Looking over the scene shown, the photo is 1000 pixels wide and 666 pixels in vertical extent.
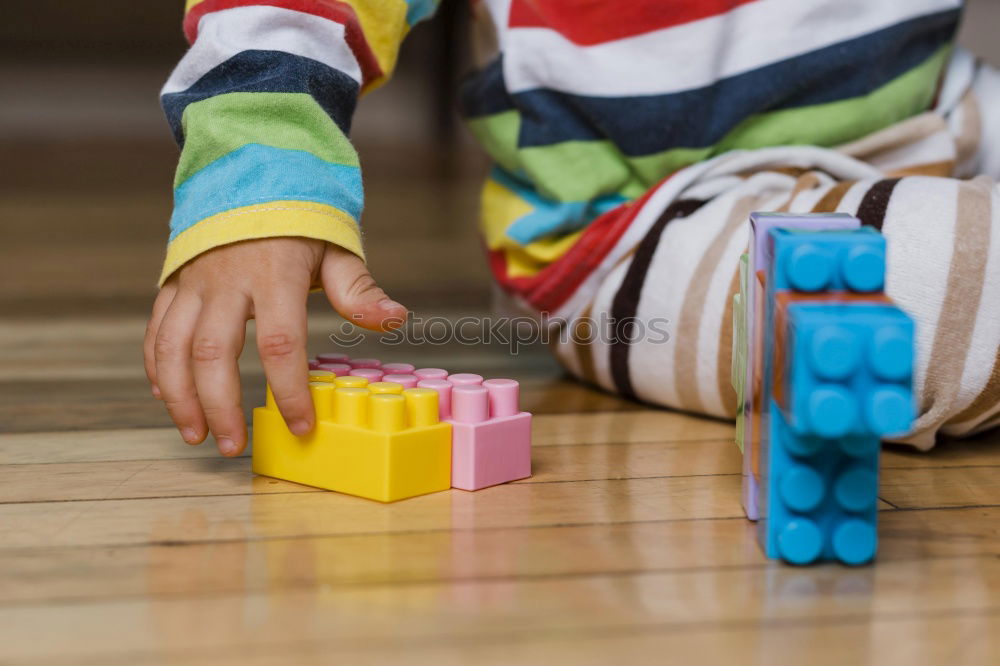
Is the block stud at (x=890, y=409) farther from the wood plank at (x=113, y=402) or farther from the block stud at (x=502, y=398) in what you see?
the wood plank at (x=113, y=402)

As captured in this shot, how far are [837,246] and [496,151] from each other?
569mm

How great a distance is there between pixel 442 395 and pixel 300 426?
86 millimetres

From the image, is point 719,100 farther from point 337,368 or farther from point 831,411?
point 831,411

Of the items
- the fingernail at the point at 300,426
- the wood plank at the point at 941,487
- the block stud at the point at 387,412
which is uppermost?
the block stud at the point at 387,412

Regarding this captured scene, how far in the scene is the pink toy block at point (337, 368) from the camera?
0.75 meters

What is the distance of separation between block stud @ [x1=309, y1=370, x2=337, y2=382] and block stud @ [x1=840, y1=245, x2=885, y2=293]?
34 cm

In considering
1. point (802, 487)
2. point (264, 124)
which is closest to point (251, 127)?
point (264, 124)

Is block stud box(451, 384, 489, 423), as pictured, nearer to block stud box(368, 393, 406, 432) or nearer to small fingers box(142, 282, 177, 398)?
block stud box(368, 393, 406, 432)

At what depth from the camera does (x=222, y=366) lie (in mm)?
697

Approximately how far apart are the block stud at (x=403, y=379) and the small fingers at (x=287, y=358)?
0.19ft

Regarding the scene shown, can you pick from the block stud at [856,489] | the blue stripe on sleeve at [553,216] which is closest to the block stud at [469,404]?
the block stud at [856,489]

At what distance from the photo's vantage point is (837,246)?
52 centimetres

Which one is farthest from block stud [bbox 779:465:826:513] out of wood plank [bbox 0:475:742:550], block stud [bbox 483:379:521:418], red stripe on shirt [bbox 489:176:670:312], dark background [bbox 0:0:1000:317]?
dark background [bbox 0:0:1000:317]

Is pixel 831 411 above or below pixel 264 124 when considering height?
below
